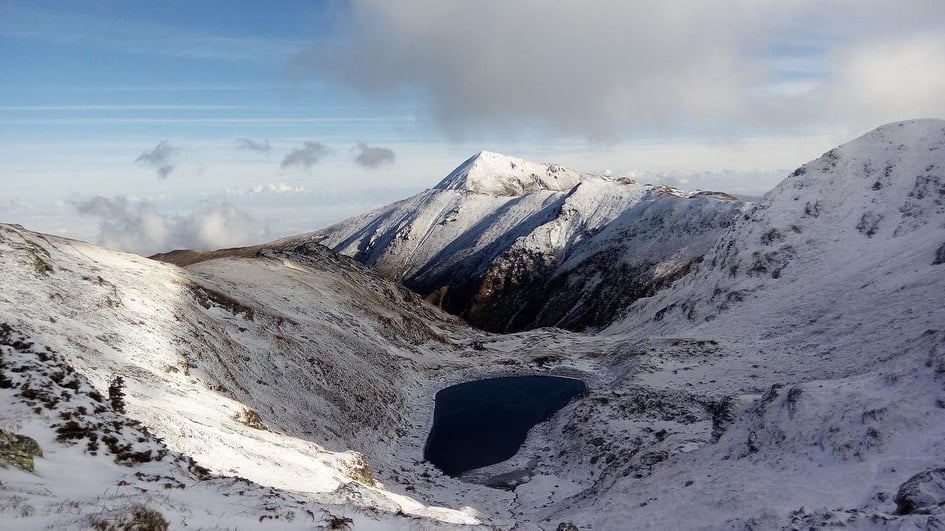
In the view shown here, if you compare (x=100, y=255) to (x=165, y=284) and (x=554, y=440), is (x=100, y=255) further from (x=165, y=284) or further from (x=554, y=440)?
(x=554, y=440)

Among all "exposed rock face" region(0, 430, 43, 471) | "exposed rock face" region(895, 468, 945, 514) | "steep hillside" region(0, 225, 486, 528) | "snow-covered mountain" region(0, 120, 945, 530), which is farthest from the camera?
"steep hillside" region(0, 225, 486, 528)

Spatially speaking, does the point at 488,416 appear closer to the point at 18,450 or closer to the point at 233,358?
the point at 233,358

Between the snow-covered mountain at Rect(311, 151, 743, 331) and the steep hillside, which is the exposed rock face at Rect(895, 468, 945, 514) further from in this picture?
the snow-covered mountain at Rect(311, 151, 743, 331)

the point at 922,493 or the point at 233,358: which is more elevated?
the point at 922,493

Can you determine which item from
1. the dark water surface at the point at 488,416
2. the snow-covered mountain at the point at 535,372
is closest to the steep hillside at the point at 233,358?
the snow-covered mountain at the point at 535,372

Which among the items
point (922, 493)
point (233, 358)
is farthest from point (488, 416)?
point (922, 493)

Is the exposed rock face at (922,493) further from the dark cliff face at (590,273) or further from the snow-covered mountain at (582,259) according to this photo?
the snow-covered mountain at (582,259)

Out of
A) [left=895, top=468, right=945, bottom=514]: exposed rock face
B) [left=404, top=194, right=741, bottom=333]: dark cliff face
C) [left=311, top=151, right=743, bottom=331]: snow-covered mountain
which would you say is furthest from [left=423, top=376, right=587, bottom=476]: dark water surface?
[left=311, top=151, right=743, bottom=331]: snow-covered mountain
